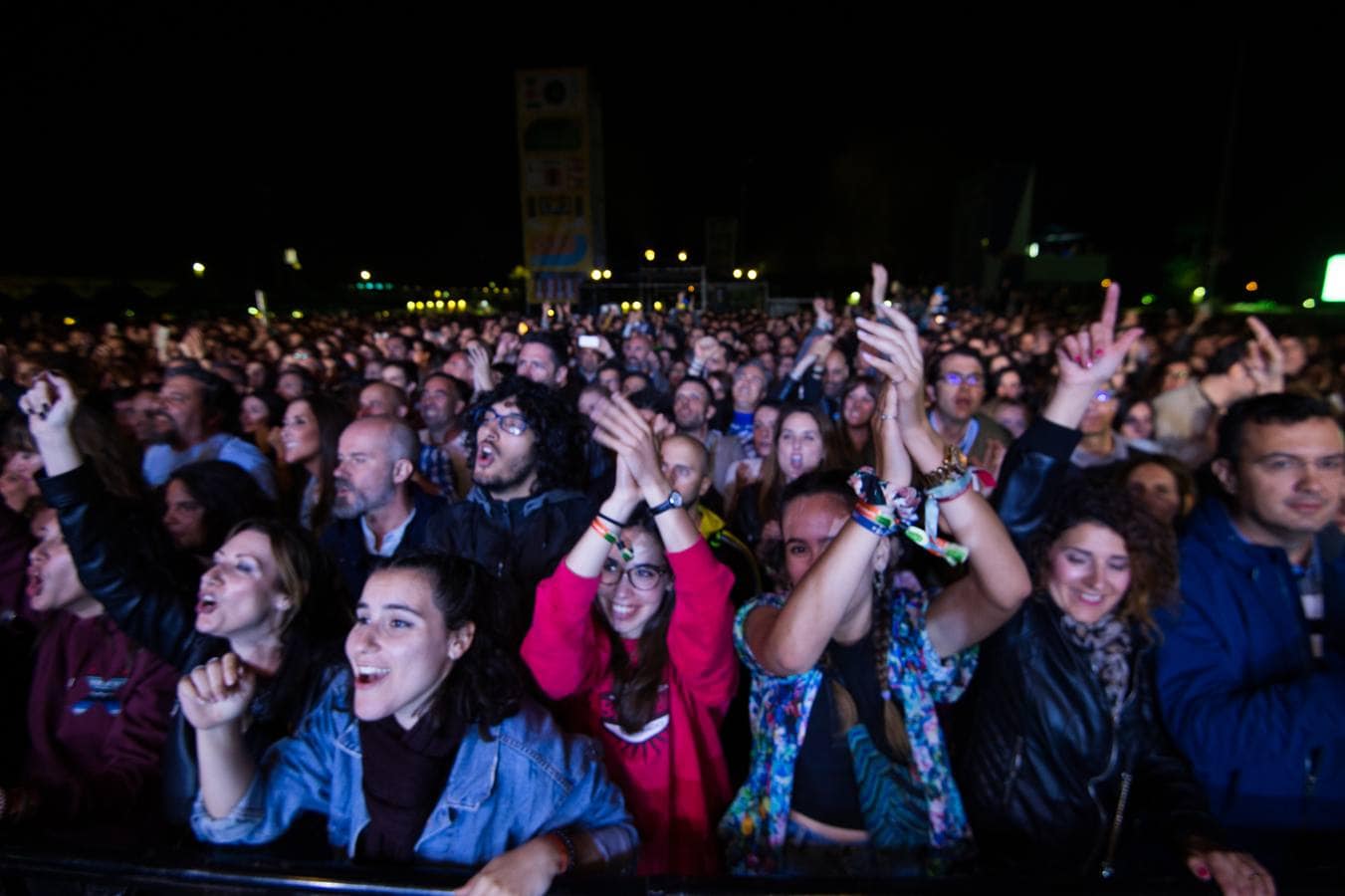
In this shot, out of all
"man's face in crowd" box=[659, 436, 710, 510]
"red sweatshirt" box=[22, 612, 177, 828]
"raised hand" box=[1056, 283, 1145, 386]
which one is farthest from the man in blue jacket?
"red sweatshirt" box=[22, 612, 177, 828]

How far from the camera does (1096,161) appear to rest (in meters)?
35.8

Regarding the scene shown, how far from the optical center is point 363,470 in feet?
10.9

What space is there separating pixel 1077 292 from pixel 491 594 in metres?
38.3

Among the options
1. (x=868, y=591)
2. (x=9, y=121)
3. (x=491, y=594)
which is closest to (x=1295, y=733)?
(x=868, y=591)

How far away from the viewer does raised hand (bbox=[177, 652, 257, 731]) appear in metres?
1.75

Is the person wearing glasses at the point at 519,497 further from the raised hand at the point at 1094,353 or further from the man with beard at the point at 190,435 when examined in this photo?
the raised hand at the point at 1094,353

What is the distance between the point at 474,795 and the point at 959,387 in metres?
3.75

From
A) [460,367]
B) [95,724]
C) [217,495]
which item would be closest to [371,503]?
[217,495]

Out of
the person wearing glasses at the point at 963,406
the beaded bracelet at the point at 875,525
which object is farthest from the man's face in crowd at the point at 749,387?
the beaded bracelet at the point at 875,525

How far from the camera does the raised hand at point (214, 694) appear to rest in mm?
1746

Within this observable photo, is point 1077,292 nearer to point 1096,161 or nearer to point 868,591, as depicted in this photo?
point 1096,161

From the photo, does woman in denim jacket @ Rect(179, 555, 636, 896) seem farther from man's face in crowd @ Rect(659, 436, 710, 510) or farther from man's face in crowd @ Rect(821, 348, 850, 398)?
man's face in crowd @ Rect(821, 348, 850, 398)

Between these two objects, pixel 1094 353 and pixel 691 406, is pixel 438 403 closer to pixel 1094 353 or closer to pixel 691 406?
pixel 691 406

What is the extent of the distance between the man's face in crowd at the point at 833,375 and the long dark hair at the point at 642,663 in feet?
15.8
